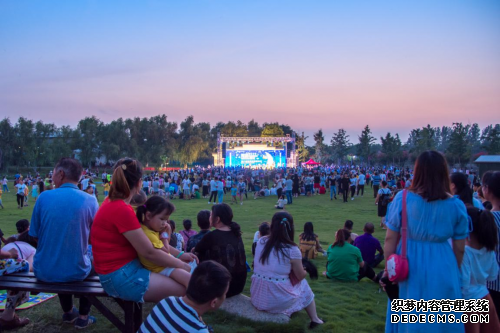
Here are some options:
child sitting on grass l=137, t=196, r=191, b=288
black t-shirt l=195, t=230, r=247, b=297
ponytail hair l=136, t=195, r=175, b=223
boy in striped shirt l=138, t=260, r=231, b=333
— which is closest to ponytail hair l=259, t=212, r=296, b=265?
black t-shirt l=195, t=230, r=247, b=297

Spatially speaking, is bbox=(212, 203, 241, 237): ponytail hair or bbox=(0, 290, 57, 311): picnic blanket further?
bbox=(0, 290, 57, 311): picnic blanket

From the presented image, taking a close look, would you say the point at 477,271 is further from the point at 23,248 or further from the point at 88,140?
Result: the point at 88,140

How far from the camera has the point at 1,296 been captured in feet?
15.5

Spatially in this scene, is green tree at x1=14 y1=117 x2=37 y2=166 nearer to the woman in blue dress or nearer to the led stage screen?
the led stage screen

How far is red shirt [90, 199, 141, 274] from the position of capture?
2.69 m

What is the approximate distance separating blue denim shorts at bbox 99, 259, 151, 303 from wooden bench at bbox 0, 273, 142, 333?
0.15 m

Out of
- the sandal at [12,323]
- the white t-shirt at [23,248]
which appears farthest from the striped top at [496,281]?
the white t-shirt at [23,248]

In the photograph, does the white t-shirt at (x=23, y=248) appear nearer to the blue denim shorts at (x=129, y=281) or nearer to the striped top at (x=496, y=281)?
the blue denim shorts at (x=129, y=281)

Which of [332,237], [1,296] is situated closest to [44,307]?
[1,296]

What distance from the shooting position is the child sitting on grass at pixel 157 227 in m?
2.92

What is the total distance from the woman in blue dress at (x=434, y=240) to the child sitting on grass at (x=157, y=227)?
162 cm

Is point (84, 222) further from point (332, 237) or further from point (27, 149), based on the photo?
point (27, 149)

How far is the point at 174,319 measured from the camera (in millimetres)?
1942

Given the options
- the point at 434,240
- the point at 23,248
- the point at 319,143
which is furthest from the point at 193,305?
the point at 319,143
